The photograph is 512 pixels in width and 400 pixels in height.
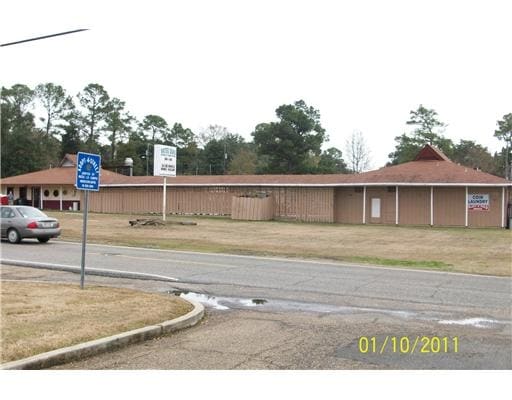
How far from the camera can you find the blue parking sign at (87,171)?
35.3ft

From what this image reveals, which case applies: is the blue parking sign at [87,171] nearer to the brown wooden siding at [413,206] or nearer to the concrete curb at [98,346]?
the concrete curb at [98,346]

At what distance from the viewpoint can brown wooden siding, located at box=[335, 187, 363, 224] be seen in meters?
41.4

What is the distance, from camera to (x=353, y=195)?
4172cm

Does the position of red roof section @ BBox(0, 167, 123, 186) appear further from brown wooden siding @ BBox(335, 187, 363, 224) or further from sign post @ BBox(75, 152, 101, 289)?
sign post @ BBox(75, 152, 101, 289)

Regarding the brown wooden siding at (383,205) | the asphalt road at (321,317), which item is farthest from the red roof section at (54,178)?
the asphalt road at (321,317)

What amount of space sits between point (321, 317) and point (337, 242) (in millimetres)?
17457

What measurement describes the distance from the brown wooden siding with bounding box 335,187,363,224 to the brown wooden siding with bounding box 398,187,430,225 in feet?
9.46

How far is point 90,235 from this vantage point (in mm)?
27281

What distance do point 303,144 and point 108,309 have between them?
74650 millimetres

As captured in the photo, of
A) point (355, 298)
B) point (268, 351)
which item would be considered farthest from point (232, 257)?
point (268, 351)

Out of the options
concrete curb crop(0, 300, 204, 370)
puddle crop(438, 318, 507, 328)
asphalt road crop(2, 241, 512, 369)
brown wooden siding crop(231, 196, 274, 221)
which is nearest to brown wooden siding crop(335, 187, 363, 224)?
brown wooden siding crop(231, 196, 274, 221)

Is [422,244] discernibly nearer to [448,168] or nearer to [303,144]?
[448,168]
